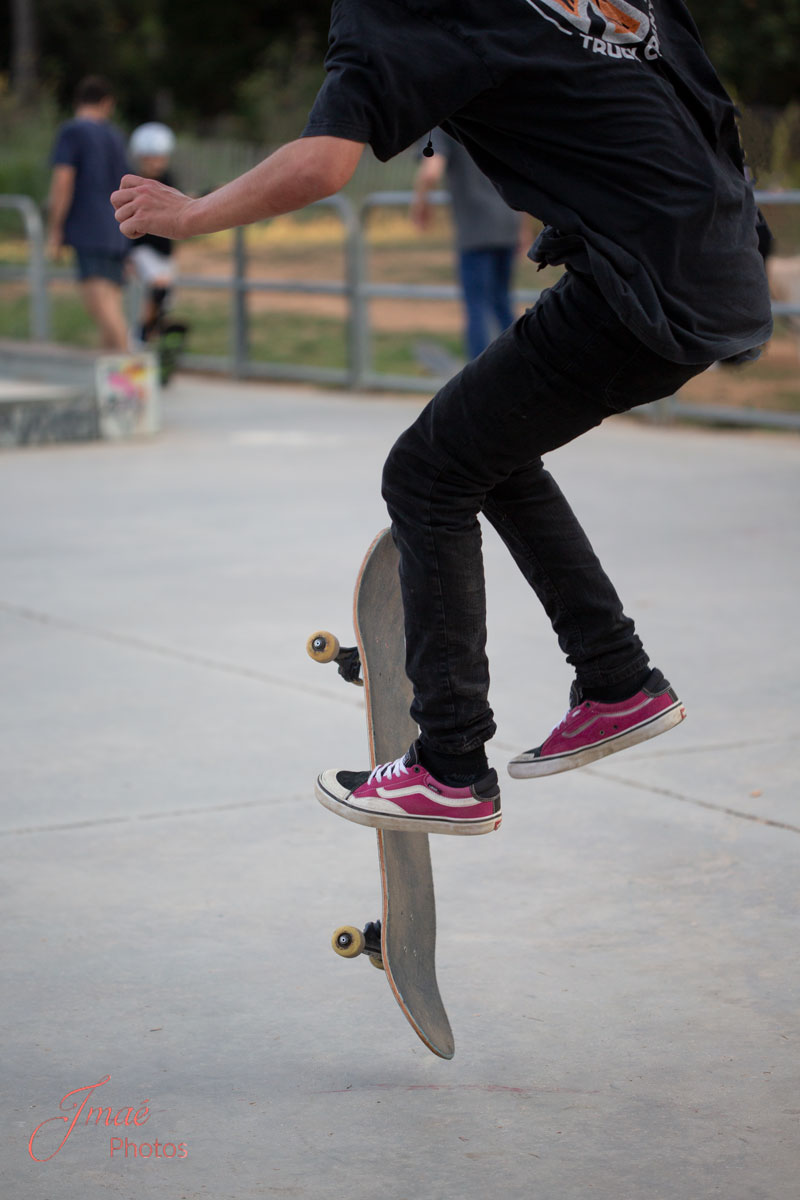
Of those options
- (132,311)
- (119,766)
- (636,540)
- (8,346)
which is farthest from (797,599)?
(132,311)

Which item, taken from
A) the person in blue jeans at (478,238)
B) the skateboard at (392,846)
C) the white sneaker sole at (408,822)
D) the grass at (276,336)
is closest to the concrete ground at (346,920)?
the skateboard at (392,846)

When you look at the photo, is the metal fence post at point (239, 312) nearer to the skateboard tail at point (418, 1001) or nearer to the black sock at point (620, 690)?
the black sock at point (620, 690)

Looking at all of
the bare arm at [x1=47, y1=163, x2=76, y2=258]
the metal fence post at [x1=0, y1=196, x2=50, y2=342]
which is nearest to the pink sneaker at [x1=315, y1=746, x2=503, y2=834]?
the bare arm at [x1=47, y1=163, x2=76, y2=258]

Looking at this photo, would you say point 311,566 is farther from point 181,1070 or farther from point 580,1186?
A: point 580,1186

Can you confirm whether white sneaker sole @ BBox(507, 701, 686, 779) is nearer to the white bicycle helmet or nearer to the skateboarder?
the skateboarder

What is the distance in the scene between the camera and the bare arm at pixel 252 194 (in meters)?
2.42

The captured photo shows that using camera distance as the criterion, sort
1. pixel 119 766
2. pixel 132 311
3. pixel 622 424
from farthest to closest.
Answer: pixel 132 311 < pixel 622 424 < pixel 119 766

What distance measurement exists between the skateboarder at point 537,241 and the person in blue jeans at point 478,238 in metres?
7.37

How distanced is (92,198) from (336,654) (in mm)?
9076

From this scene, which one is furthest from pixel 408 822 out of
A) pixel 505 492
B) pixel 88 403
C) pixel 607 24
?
pixel 88 403

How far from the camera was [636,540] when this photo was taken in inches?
282

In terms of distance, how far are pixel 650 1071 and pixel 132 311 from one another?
1234cm

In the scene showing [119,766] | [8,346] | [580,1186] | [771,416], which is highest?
[8,346]

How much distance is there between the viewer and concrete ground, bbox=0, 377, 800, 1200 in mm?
2385
